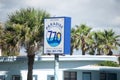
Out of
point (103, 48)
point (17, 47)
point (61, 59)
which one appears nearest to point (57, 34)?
point (17, 47)

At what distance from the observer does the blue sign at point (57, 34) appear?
1019 inches

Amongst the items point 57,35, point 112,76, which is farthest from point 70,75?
point 57,35

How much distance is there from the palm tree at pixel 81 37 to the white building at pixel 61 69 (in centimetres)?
1758

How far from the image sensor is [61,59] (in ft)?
124

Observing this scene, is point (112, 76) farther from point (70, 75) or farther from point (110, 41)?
point (110, 41)

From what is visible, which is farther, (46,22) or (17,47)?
(17,47)

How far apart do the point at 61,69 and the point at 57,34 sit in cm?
1288

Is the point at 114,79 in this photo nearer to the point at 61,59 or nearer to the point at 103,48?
the point at 61,59

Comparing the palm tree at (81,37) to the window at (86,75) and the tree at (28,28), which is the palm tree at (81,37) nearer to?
the window at (86,75)

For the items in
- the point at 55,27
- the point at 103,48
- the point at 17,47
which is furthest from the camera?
the point at 103,48

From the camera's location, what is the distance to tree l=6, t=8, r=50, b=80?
34531 mm

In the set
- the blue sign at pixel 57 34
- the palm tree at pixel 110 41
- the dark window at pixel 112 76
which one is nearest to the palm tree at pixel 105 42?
the palm tree at pixel 110 41

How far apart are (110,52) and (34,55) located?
2491 cm

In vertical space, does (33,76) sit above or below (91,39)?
below
